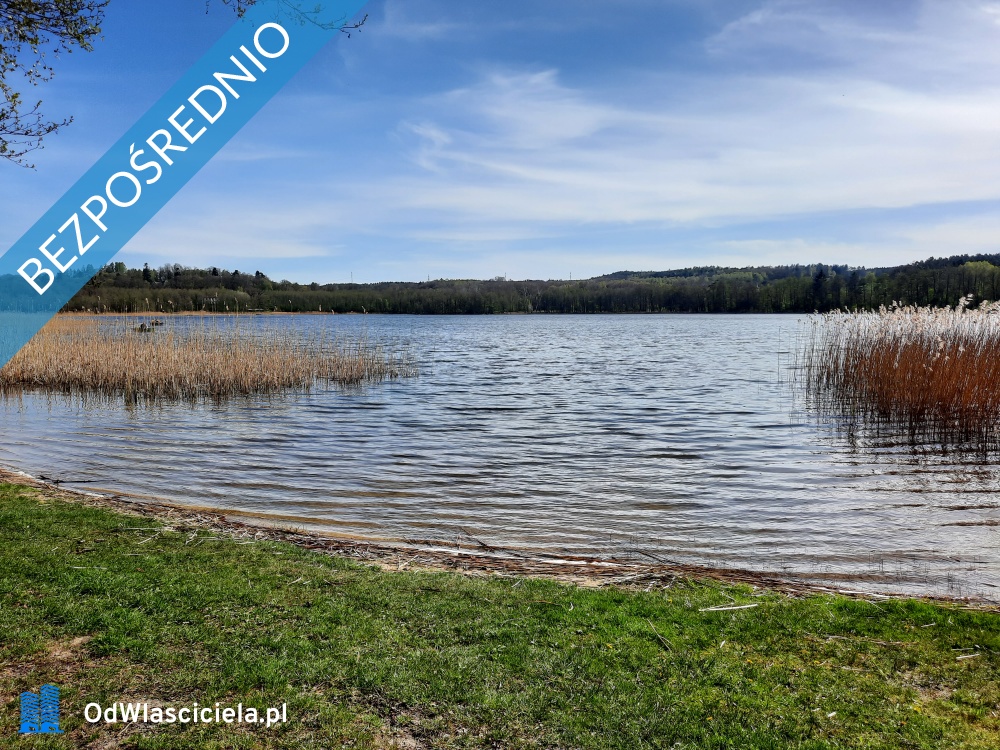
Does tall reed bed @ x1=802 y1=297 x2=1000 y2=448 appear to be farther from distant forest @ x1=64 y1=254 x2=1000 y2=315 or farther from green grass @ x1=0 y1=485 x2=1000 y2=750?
distant forest @ x1=64 y1=254 x2=1000 y2=315

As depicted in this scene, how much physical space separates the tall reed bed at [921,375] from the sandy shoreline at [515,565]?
350 inches

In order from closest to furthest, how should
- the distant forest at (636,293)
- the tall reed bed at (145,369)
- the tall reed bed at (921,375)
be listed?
the tall reed bed at (921,375), the tall reed bed at (145,369), the distant forest at (636,293)

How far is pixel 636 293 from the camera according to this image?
122000 mm

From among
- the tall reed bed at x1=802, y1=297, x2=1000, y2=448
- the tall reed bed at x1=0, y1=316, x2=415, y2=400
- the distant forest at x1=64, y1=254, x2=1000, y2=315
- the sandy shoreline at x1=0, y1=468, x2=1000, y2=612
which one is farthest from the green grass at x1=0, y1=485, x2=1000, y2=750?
the distant forest at x1=64, y1=254, x2=1000, y2=315

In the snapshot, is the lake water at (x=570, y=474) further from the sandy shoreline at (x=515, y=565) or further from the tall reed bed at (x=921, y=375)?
the tall reed bed at (x=921, y=375)

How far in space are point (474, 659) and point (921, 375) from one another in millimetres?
14893

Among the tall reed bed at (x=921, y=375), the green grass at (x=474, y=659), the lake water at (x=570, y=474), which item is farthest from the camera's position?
the tall reed bed at (x=921, y=375)

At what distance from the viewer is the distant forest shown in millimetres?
73831

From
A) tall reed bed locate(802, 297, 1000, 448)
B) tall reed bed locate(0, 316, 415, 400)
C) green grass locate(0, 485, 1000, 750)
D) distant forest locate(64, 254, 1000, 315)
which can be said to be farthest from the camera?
distant forest locate(64, 254, 1000, 315)

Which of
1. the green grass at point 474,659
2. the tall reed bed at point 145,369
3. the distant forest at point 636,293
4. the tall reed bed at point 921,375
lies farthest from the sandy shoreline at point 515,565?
the distant forest at point 636,293

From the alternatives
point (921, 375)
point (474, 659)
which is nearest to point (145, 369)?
point (474, 659)

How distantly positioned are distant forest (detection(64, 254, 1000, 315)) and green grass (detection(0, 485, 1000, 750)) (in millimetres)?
55018

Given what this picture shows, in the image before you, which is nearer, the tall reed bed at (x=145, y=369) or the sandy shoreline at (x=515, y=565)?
the sandy shoreline at (x=515, y=565)

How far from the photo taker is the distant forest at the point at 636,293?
73831 mm
